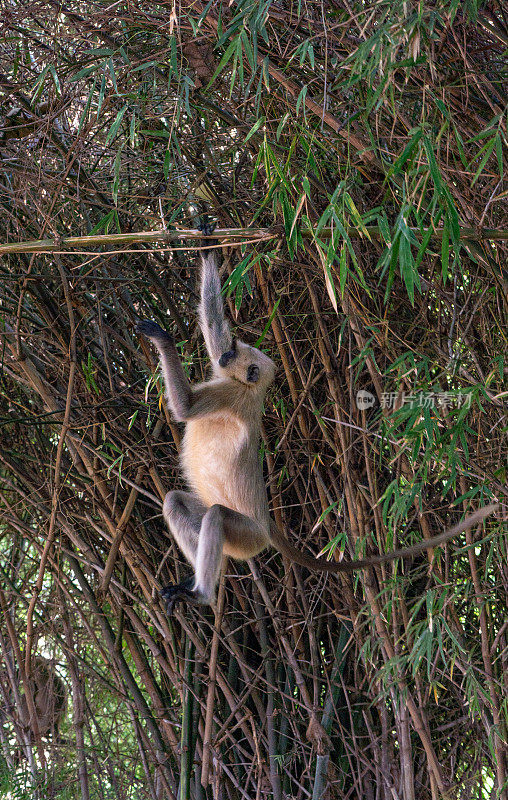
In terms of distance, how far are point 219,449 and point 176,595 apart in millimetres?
786

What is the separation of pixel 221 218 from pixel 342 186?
1281mm

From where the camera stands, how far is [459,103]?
3.10 metres

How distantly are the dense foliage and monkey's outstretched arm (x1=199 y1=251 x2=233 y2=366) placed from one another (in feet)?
0.52

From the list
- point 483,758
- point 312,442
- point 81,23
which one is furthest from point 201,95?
point 483,758

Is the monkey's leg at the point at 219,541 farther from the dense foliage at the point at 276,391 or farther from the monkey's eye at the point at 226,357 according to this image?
the monkey's eye at the point at 226,357

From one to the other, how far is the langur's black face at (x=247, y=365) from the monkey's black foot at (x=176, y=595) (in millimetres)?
935

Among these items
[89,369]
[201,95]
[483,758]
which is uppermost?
[201,95]

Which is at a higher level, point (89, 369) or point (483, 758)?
point (89, 369)

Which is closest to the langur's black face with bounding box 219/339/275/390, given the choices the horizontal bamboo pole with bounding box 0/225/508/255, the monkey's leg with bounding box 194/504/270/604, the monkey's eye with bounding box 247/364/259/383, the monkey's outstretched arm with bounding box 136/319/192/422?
the monkey's eye with bounding box 247/364/259/383

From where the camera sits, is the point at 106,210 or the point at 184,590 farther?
the point at 106,210

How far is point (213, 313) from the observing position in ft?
11.8

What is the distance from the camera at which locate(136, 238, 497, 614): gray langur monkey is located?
3.40 metres

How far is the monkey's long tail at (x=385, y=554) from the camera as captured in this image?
277 cm

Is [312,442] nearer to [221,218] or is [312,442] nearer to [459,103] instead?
[221,218]
